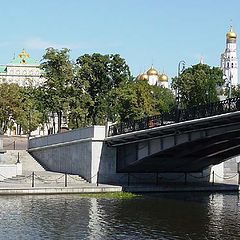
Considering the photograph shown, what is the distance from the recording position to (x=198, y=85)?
289ft

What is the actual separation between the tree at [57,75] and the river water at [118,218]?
27845mm

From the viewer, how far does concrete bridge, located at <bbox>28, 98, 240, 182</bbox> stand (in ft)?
129

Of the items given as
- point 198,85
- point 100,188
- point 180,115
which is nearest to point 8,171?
point 100,188

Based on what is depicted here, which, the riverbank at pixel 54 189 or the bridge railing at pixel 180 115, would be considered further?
the riverbank at pixel 54 189

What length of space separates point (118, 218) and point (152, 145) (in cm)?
1468

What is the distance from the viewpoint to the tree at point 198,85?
3415 inches

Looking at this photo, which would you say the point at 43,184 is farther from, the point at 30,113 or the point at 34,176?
the point at 30,113

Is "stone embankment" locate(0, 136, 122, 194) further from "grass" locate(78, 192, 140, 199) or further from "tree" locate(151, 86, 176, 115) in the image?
"tree" locate(151, 86, 176, 115)

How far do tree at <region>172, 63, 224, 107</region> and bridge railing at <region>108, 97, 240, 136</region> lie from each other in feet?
123

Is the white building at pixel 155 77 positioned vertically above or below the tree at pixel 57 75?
above

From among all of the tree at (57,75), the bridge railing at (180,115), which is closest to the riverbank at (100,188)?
the bridge railing at (180,115)

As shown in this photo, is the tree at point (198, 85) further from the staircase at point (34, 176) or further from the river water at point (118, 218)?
the river water at point (118, 218)

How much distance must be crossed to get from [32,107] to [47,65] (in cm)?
2195

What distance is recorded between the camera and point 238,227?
2988 cm
